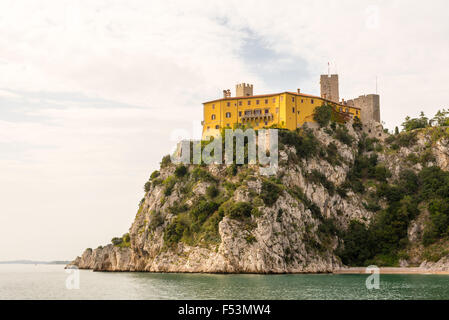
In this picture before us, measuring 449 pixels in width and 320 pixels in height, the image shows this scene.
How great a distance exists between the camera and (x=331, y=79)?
103875 mm

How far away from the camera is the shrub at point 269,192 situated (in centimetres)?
7812

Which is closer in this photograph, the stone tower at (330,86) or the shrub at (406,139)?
the shrub at (406,139)

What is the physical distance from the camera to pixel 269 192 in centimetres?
7956

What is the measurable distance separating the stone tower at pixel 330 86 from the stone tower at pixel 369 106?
469 centimetres

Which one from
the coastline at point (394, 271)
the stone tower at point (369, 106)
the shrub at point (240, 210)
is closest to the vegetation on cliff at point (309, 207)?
the shrub at point (240, 210)

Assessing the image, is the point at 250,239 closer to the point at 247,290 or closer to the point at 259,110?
the point at 247,290

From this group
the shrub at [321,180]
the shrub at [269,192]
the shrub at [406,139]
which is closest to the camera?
the shrub at [269,192]

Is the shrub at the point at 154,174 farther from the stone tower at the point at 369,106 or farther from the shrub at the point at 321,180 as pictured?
the stone tower at the point at 369,106

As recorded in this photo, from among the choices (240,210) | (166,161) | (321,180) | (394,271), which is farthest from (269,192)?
(166,161)

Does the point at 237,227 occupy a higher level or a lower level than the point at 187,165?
lower

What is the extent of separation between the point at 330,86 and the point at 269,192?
112 feet

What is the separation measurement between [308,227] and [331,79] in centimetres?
3599

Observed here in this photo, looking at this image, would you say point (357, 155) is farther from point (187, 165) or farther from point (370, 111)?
point (187, 165)
